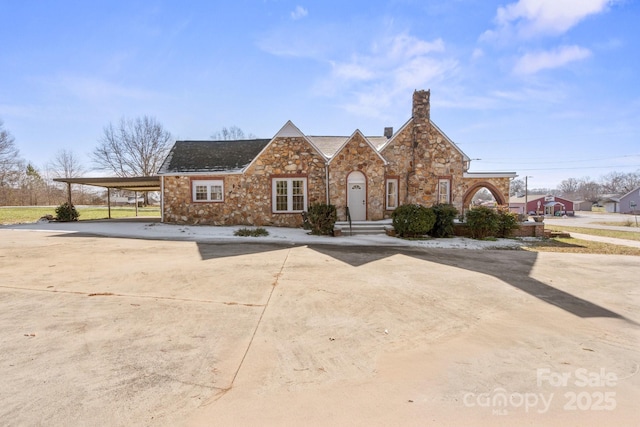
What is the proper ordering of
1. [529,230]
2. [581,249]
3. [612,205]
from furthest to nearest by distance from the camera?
1. [612,205]
2. [529,230]
3. [581,249]

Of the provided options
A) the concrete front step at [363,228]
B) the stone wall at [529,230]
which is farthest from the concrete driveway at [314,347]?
the stone wall at [529,230]

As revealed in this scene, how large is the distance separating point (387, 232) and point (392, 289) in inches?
338

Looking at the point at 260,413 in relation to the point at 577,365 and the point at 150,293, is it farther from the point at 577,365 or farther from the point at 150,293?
the point at 150,293

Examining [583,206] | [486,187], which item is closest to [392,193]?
[486,187]

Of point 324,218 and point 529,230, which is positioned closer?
point 324,218

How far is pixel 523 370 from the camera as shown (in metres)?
3.08

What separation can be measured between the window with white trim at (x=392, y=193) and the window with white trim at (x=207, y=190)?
9376mm

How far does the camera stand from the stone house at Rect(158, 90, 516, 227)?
16.1m

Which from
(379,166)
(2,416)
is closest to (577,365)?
(2,416)

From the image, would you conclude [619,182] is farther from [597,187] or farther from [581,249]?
[581,249]

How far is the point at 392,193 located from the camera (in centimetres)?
1750

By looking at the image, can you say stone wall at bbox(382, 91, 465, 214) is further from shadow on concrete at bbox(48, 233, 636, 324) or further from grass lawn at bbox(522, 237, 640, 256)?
shadow on concrete at bbox(48, 233, 636, 324)

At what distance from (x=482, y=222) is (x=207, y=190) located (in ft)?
46.3

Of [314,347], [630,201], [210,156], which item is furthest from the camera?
[630,201]
